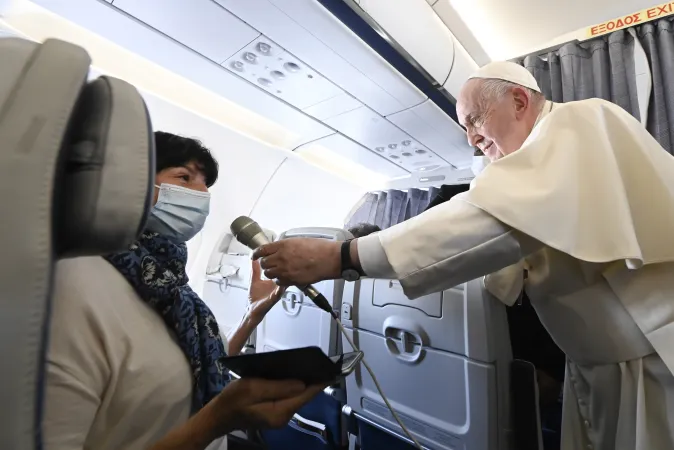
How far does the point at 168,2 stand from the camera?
4.08ft

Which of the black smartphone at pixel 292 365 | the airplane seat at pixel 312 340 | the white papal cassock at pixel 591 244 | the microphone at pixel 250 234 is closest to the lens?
the black smartphone at pixel 292 365

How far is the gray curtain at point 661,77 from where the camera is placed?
1.54 metres

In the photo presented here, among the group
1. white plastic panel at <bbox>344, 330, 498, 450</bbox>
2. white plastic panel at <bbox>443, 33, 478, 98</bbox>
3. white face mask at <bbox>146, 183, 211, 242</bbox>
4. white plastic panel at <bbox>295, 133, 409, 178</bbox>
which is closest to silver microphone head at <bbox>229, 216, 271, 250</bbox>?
white face mask at <bbox>146, 183, 211, 242</bbox>

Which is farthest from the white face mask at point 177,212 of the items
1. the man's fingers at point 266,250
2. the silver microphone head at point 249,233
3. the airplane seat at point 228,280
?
the airplane seat at point 228,280

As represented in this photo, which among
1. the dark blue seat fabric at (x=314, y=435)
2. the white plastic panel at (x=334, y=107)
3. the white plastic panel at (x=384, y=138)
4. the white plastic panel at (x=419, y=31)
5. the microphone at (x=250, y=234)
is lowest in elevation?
the dark blue seat fabric at (x=314, y=435)

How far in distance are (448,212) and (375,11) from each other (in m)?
1.05

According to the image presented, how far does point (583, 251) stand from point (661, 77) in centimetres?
164

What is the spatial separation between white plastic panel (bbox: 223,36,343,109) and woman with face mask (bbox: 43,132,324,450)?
1051 millimetres

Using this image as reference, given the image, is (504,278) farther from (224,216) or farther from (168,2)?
(224,216)

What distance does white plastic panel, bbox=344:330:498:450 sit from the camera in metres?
0.98

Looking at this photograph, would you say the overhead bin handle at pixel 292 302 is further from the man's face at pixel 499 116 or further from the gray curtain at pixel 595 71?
the gray curtain at pixel 595 71

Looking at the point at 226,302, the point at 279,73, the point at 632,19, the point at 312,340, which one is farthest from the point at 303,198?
the point at 632,19

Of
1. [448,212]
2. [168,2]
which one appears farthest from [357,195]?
[448,212]

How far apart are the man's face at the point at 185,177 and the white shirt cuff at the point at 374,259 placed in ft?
2.13
